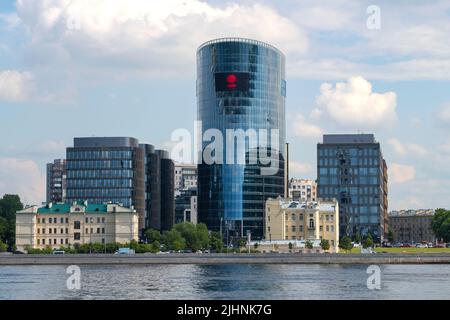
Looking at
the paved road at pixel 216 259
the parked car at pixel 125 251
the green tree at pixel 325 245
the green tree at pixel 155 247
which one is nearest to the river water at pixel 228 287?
the paved road at pixel 216 259

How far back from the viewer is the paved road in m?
168

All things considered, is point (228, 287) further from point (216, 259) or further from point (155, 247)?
point (155, 247)

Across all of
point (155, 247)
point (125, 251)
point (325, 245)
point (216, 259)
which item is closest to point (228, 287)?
point (216, 259)

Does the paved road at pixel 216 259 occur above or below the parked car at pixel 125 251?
below

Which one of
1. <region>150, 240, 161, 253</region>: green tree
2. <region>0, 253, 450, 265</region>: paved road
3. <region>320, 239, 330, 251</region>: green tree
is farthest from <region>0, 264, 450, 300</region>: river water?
<region>320, 239, 330, 251</region>: green tree

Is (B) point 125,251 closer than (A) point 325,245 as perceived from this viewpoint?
Yes

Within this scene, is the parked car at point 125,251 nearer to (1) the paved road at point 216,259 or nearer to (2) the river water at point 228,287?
(1) the paved road at point 216,259

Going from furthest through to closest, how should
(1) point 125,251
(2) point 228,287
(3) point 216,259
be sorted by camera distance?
(1) point 125,251 → (3) point 216,259 → (2) point 228,287

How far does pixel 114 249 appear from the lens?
639ft

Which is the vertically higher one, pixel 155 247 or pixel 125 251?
pixel 155 247

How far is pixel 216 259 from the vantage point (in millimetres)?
169500

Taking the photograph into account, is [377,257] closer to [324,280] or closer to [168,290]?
[324,280]

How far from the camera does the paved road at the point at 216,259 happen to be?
168m
